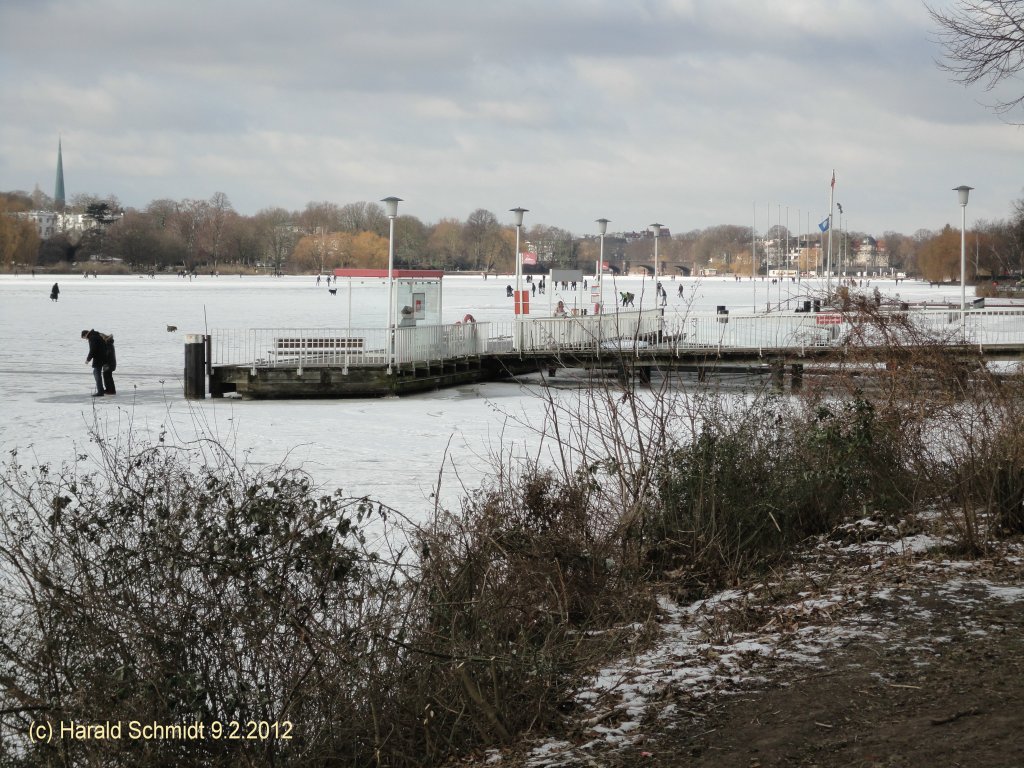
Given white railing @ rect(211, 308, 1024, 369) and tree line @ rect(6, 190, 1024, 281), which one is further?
tree line @ rect(6, 190, 1024, 281)

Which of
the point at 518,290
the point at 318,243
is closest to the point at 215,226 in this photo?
the point at 318,243

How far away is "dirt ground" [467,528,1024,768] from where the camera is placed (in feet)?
16.3

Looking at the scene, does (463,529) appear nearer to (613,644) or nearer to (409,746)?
(613,644)

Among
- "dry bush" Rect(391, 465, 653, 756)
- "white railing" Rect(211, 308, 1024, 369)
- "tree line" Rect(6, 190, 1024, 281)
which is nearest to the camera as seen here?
"dry bush" Rect(391, 465, 653, 756)

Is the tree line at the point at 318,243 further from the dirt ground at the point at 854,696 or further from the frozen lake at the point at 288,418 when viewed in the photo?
the dirt ground at the point at 854,696

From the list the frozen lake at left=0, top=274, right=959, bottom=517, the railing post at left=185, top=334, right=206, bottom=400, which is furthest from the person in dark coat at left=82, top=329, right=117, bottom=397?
the railing post at left=185, top=334, right=206, bottom=400

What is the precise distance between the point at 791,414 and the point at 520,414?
9.58 metres

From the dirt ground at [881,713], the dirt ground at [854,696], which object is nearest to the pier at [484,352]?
the dirt ground at [854,696]

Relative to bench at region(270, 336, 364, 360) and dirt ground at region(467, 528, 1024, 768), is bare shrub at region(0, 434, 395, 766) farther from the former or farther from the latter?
bench at region(270, 336, 364, 360)

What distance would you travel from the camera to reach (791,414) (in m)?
11.3

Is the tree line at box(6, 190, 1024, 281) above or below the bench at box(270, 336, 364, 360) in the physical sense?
above

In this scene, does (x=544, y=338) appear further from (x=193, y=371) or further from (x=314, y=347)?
(x=193, y=371)

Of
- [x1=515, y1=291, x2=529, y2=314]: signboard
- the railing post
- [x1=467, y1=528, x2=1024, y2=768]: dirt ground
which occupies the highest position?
[x1=515, y1=291, x2=529, y2=314]: signboard

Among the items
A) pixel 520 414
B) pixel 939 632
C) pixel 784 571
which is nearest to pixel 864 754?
pixel 939 632
